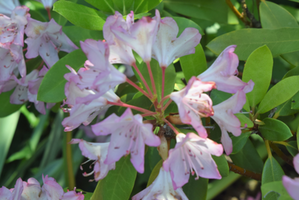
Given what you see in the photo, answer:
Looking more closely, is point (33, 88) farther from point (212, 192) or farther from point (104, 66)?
point (212, 192)

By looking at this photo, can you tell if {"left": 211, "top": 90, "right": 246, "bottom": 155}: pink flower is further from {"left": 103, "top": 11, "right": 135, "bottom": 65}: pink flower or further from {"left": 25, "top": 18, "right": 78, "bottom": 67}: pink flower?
{"left": 25, "top": 18, "right": 78, "bottom": 67}: pink flower

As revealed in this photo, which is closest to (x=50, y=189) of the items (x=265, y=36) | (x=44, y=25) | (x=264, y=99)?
(x=44, y=25)

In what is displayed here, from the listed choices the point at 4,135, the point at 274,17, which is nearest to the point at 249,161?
the point at 274,17

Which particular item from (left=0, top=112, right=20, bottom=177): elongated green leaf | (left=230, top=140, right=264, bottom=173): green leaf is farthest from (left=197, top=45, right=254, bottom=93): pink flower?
(left=0, top=112, right=20, bottom=177): elongated green leaf

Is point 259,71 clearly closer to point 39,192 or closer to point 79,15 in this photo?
point 79,15

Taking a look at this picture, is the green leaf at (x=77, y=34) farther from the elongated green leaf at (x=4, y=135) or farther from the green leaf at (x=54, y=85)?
the elongated green leaf at (x=4, y=135)
